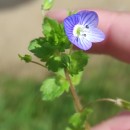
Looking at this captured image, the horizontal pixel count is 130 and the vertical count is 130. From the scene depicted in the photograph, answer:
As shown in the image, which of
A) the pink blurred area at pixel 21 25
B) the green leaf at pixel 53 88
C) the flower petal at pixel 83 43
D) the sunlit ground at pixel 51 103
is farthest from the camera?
the pink blurred area at pixel 21 25

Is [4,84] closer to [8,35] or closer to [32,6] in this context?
[8,35]

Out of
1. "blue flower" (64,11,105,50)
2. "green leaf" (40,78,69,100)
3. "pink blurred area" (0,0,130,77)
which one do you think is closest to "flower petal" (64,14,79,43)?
"blue flower" (64,11,105,50)

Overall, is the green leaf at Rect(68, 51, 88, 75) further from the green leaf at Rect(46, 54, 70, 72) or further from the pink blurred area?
the pink blurred area

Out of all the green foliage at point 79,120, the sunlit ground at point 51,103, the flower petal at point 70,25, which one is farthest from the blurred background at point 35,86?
the flower petal at point 70,25

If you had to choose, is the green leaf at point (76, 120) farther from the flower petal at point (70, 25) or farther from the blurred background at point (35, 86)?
the blurred background at point (35, 86)

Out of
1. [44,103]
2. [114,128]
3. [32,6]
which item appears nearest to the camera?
[114,128]

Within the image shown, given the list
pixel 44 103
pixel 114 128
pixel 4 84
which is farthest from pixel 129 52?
pixel 4 84

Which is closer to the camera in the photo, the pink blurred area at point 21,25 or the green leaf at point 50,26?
the green leaf at point 50,26

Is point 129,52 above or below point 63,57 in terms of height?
below
